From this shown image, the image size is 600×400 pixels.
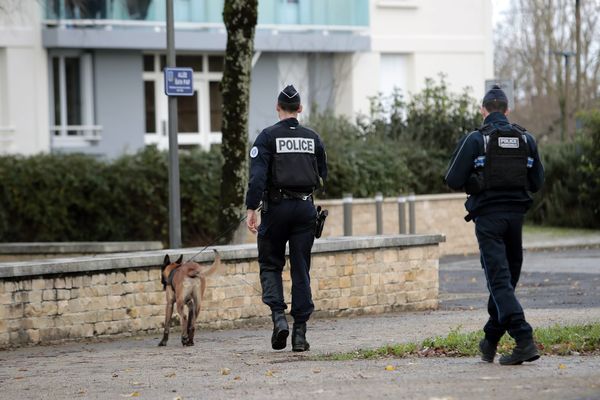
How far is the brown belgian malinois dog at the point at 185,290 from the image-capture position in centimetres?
1121

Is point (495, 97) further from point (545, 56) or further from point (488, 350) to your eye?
point (545, 56)

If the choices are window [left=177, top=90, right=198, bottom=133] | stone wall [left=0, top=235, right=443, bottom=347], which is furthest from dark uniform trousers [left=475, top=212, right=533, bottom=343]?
window [left=177, top=90, right=198, bottom=133]

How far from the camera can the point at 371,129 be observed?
29.1 m

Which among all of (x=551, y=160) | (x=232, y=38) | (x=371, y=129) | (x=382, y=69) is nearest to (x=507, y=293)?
(x=232, y=38)

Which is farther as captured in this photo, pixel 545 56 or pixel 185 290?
pixel 545 56

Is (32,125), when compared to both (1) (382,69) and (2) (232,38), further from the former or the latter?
(2) (232,38)

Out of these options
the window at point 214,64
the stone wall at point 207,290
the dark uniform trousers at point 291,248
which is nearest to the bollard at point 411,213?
the stone wall at point 207,290

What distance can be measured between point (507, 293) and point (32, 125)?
24.2 meters

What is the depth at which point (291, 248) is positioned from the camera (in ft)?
34.1

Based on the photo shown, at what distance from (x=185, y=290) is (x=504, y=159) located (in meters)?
3.43

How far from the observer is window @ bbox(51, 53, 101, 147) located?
32219mm

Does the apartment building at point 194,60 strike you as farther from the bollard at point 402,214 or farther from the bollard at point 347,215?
the bollard at point 347,215

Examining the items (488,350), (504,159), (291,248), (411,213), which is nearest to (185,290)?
(291,248)

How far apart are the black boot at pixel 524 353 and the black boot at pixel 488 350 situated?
269 mm
